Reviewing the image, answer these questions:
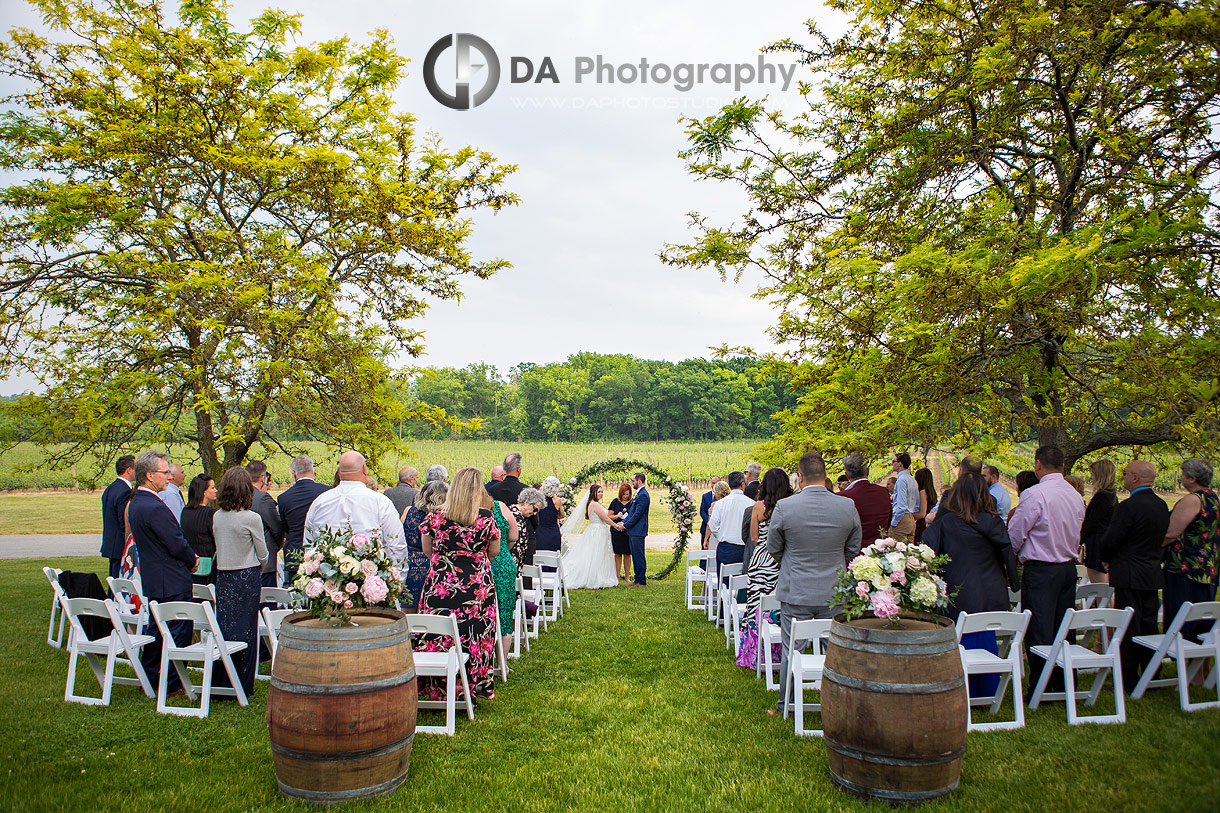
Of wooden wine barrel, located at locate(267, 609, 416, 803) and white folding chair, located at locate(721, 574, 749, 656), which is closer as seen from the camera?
wooden wine barrel, located at locate(267, 609, 416, 803)

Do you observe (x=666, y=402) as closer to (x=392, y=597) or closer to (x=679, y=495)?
(x=679, y=495)

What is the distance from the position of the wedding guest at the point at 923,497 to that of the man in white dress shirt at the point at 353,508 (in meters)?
6.54

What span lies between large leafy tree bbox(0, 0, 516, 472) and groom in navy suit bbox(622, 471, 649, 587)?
4348 mm

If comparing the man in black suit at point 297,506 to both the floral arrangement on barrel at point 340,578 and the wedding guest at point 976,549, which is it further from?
the wedding guest at point 976,549

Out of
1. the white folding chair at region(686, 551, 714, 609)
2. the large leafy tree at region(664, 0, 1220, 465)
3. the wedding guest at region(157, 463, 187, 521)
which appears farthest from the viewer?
the white folding chair at region(686, 551, 714, 609)

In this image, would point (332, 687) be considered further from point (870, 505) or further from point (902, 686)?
point (870, 505)

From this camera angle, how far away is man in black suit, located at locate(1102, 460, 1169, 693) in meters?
6.02

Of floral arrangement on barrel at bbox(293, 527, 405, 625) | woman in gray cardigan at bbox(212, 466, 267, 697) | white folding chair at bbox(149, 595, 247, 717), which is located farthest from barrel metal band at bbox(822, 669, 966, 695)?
woman in gray cardigan at bbox(212, 466, 267, 697)

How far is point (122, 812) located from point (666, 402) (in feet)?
242

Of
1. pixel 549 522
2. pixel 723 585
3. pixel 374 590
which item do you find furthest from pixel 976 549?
pixel 549 522

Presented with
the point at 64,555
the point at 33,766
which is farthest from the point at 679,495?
the point at 64,555

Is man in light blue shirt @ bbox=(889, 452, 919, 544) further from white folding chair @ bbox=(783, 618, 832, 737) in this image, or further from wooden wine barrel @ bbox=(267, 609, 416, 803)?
wooden wine barrel @ bbox=(267, 609, 416, 803)

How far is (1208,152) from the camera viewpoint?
7.83m

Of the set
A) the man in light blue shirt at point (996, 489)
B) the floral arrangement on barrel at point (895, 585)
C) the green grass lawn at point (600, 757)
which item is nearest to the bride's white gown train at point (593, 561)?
the green grass lawn at point (600, 757)
